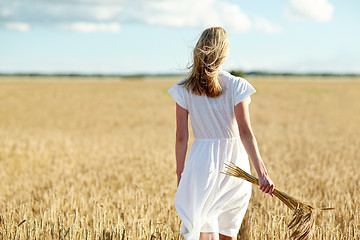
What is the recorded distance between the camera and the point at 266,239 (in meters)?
3.91

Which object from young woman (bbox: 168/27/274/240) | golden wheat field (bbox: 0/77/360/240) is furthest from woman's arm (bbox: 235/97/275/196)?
golden wheat field (bbox: 0/77/360/240)

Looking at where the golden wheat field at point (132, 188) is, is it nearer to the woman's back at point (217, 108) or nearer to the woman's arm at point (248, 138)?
the woman's arm at point (248, 138)

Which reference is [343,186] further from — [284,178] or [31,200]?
[31,200]

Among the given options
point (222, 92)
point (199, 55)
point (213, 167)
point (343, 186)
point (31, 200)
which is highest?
point (199, 55)

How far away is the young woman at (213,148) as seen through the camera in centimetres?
310

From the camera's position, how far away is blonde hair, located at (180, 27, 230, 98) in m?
3.02

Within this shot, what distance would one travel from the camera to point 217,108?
10.5ft

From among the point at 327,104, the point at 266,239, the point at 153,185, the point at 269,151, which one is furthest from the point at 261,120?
the point at 266,239

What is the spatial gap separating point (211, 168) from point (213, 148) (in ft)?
0.52

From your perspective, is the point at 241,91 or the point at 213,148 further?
the point at 213,148

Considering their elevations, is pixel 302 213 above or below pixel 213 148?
below

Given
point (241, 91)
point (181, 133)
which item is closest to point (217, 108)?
point (241, 91)

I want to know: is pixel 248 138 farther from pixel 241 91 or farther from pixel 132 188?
pixel 132 188

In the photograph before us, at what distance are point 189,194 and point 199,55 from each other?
1.10 metres
